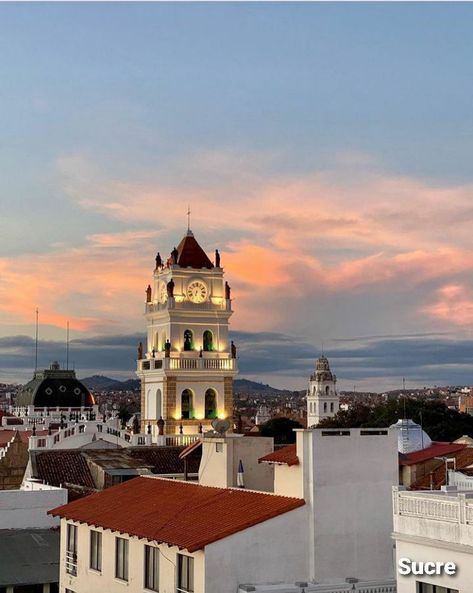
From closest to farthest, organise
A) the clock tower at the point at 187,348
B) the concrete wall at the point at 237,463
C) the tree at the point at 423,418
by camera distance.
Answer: the concrete wall at the point at 237,463, the clock tower at the point at 187,348, the tree at the point at 423,418

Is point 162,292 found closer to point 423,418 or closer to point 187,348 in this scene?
point 187,348

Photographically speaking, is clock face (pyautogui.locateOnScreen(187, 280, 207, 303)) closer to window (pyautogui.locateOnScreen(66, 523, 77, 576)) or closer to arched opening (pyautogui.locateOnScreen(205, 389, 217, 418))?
arched opening (pyautogui.locateOnScreen(205, 389, 217, 418))

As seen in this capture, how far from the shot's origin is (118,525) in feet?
96.5

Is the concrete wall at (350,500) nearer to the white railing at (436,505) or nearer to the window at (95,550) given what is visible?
the white railing at (436,505)

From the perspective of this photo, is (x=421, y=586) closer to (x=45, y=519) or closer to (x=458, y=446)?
(x=45, y=519)

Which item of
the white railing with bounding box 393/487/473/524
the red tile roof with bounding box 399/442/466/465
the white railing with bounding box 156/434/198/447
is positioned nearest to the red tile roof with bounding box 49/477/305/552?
the white railing with bounding box 393/487/473/524

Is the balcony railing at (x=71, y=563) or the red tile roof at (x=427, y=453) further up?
the red tile roof at (x=427, y=453)

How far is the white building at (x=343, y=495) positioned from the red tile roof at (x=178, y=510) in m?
0.66

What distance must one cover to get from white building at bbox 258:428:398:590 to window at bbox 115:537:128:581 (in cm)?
450

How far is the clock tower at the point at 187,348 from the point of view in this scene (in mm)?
75125

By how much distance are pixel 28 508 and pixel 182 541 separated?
45.8 ft

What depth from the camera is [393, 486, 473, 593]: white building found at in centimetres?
2139

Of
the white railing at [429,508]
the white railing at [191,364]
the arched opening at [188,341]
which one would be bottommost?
the white railing at [429,508]

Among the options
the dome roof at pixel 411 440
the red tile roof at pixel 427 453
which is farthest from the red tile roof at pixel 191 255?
the red tile roof at pixel 427 453
